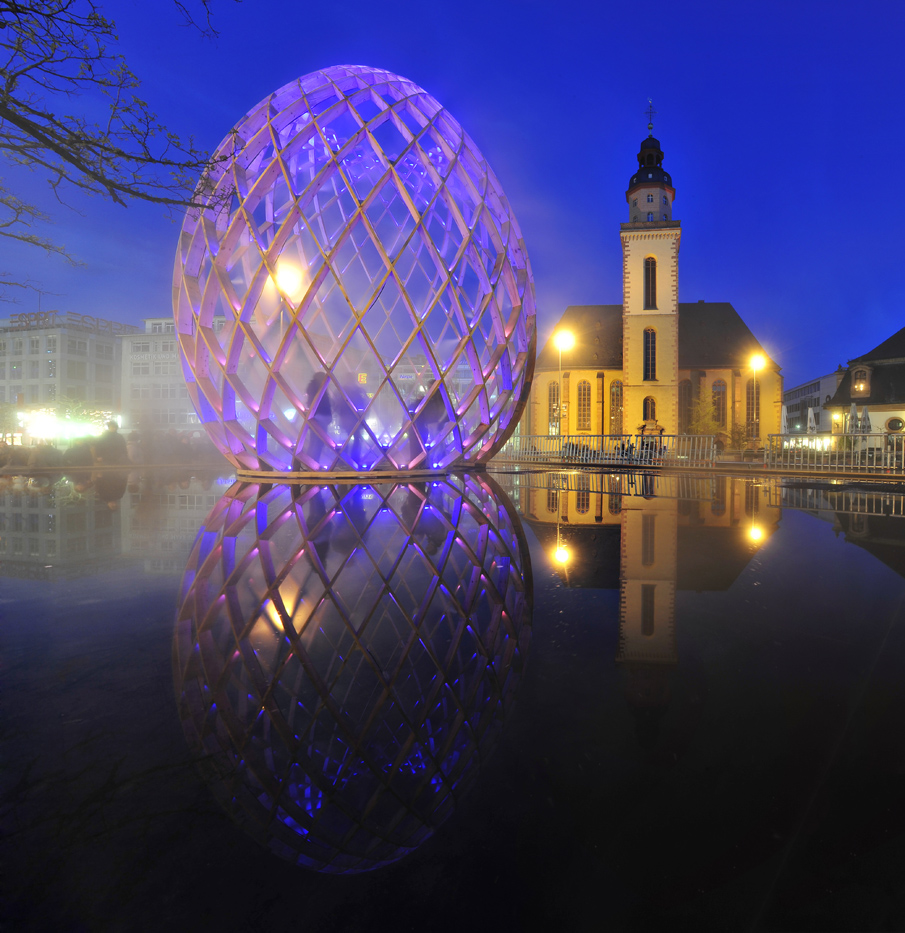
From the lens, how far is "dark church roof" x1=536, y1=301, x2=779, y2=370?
45156 mm

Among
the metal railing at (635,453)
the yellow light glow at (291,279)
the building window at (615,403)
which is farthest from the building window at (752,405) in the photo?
the yellow light glow at (291,279)

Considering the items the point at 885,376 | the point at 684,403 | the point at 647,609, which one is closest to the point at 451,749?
the point at 647,609

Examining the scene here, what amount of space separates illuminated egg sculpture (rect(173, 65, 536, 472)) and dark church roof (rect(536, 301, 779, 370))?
115 feet

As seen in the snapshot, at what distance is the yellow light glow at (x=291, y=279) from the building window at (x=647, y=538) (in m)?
7.69

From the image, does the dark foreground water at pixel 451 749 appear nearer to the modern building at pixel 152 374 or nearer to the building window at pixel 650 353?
the building window at pixel 650 353

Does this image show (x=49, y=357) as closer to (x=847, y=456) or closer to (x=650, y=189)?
(x=650, y=189)

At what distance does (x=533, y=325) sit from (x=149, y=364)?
4271cm

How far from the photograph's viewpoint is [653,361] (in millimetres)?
40406

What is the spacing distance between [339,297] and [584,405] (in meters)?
36.6

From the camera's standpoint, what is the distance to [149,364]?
44.5 m

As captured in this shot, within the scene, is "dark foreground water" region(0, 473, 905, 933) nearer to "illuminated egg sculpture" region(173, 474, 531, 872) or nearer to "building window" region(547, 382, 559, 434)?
"illuminated egg sculpture" region(173, 474, 531, 872)

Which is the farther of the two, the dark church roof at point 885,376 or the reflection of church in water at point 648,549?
the dark church roof at point 885,376

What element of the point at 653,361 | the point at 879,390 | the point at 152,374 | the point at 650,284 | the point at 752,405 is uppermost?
the point at 650,284

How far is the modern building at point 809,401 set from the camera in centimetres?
7075
